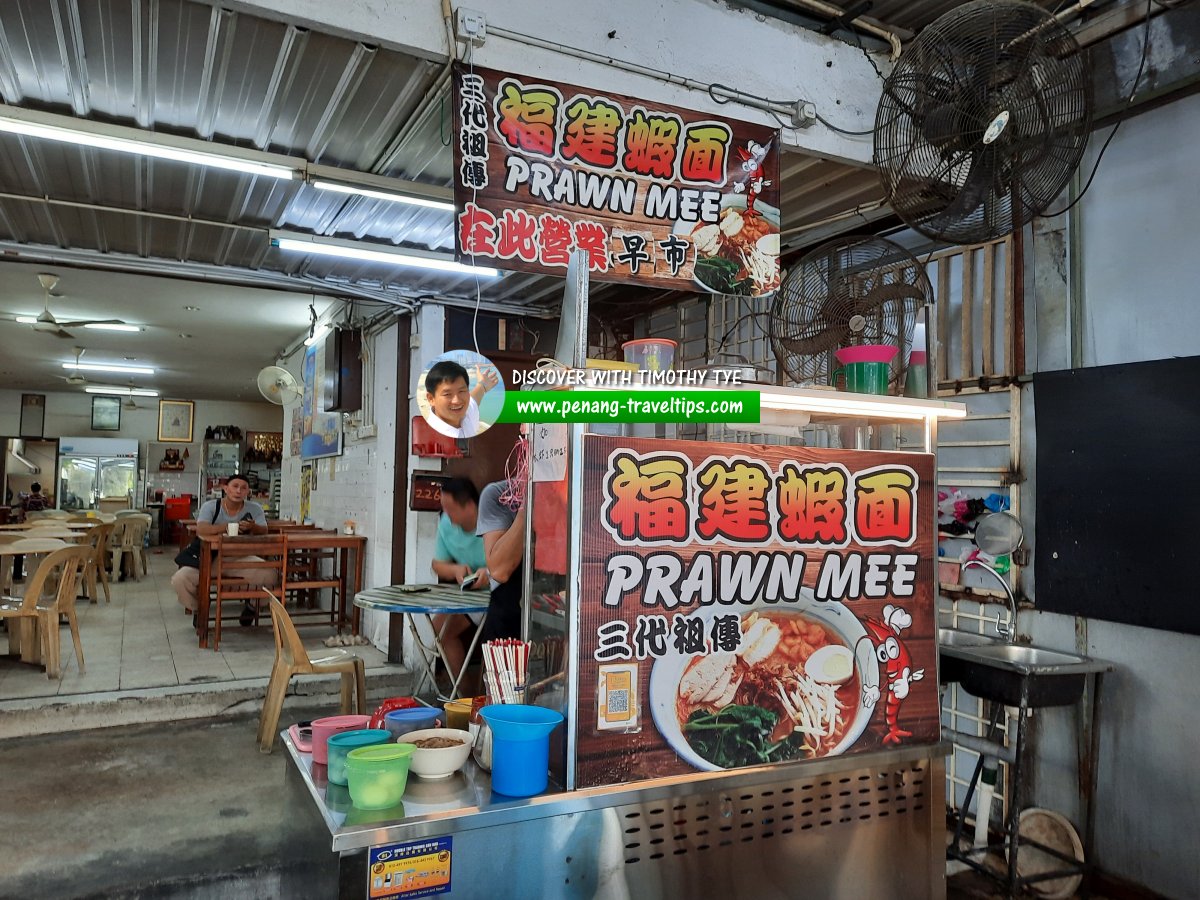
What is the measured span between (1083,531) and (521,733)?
2841 mm

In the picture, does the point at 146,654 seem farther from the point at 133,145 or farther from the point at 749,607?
the point at 749,607

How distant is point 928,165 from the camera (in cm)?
312

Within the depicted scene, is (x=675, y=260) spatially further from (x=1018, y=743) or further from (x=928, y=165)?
(x=1018, y=743)

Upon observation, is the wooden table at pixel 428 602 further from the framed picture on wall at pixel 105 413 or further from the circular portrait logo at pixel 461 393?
the framed picture on wall at pixel 105 413

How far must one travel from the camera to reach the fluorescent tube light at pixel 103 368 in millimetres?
13211

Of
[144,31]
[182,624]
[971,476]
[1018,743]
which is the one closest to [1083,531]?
[971,476]

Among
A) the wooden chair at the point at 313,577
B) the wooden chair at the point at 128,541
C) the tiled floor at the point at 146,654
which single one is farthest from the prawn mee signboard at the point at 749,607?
the wooden chair at the point at 128,541

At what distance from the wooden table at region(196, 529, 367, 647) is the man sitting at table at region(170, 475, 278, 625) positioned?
0.23 metres

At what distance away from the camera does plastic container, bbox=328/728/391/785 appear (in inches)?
79.0

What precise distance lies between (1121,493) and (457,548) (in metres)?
4.10

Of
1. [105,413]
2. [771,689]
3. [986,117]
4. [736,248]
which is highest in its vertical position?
[986,117]

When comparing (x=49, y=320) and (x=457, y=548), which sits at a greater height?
(x=49, y=320)

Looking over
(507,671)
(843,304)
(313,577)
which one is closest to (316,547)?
(313,577)

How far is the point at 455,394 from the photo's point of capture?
244 cm
